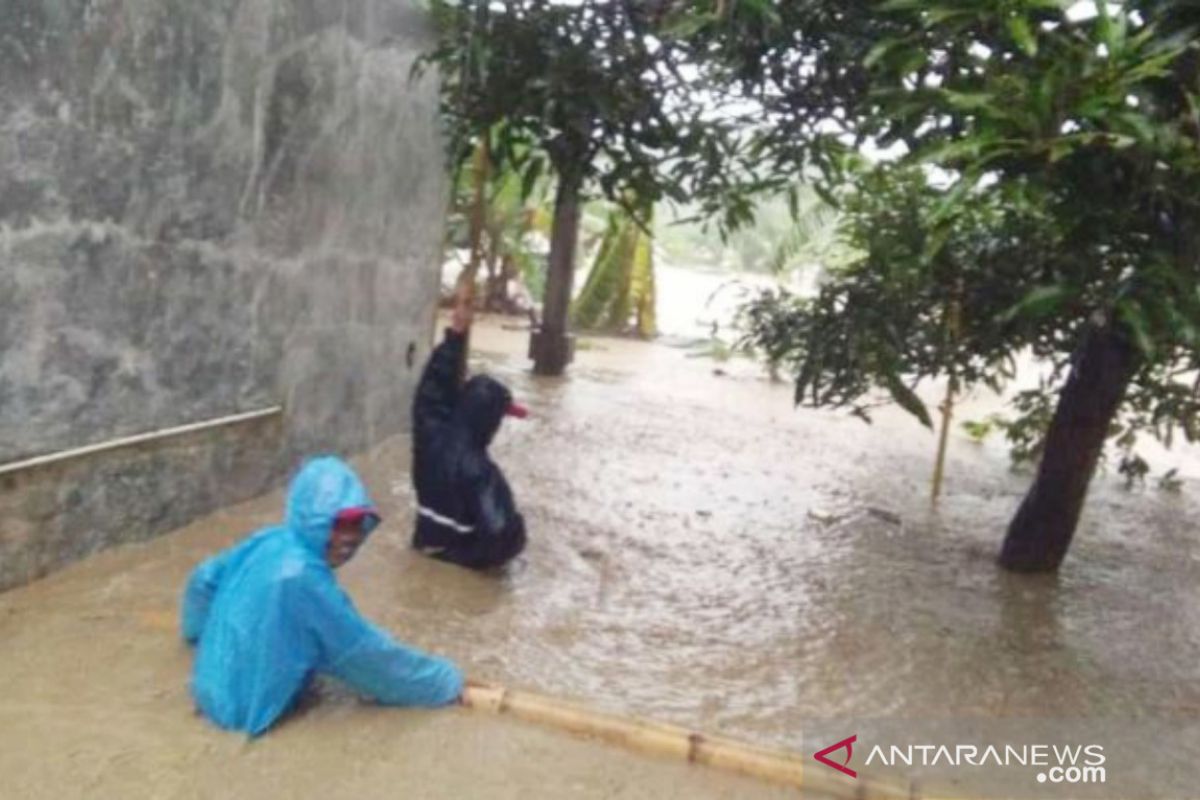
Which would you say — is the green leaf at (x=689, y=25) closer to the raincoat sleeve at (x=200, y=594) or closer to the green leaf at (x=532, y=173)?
the green leaf at (x=532, y=173)

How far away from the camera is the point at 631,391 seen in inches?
443

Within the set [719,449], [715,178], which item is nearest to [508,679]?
[715,178]

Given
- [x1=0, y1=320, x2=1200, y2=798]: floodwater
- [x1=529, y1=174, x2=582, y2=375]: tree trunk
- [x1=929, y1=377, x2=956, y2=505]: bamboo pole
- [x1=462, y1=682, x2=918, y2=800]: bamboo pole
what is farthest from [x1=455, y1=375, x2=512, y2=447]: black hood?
[x1=529, y1=174, x2=582, y2=375]: tree trunk

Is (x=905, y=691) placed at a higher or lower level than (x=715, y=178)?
lower

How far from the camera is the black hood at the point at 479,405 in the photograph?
5039mm

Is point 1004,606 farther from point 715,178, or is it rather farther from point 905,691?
point 715,178

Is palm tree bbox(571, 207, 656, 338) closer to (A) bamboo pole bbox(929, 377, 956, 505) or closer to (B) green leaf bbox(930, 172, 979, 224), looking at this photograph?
(A) bamboo pole bbox(929, 377, 956, 505)

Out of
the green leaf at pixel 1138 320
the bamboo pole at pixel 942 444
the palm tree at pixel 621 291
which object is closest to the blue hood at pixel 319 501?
the green leaf at pixel 1138 320

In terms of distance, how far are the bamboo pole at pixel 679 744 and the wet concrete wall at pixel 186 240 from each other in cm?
195

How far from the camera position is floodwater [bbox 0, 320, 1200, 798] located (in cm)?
318

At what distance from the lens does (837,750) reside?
143 inches

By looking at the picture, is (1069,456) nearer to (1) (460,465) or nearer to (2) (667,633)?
(2) (667,633)

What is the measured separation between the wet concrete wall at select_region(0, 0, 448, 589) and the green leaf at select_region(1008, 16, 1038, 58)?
3.04 metres

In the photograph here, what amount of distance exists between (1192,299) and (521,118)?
2.96 m
